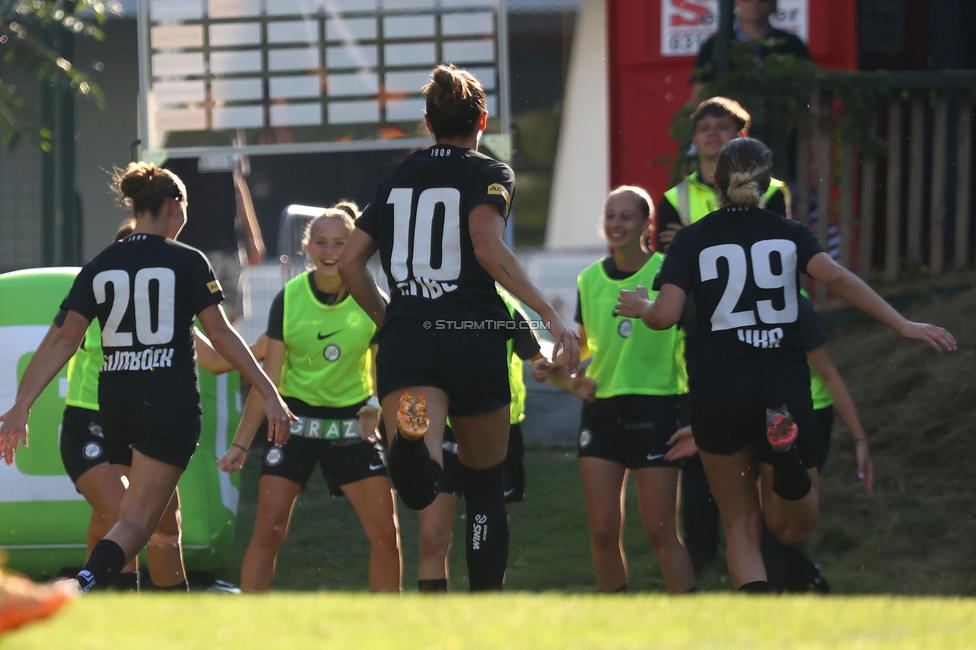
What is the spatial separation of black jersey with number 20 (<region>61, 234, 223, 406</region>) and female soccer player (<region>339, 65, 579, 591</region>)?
2.57 ft

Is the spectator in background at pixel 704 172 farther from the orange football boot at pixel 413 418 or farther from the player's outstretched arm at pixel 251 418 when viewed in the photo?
the orange football boot at pixel 413 418

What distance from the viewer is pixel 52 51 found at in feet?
29.5

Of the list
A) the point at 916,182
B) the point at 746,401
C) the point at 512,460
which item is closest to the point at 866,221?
the point at 916,182

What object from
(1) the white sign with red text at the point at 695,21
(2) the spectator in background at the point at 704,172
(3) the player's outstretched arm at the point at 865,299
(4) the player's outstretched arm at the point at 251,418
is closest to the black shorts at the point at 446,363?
(3) the player's outstretched arm at the point at 865,299

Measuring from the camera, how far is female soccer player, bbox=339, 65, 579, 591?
15.1 feet

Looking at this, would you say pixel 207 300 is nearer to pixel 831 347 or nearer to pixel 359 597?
pixel 359 597

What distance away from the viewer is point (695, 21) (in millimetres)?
10258

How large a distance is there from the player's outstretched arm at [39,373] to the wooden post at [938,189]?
5.67m

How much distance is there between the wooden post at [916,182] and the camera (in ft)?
28.3

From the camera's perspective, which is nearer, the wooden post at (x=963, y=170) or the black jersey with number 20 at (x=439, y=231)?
the black jersey with number 20 at (x=439, y=231)

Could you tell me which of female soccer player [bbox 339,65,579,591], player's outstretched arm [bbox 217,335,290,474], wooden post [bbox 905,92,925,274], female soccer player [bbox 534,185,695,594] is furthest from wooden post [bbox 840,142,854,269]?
female soccer player [bbox 339,65,579,591]

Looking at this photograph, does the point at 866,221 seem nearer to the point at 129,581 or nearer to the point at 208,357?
the point at 208,357

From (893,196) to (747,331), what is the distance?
422 centimetres

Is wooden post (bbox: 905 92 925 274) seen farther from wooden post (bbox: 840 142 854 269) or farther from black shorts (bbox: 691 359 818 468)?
black shorts (bbox: 691 359 818 468)
